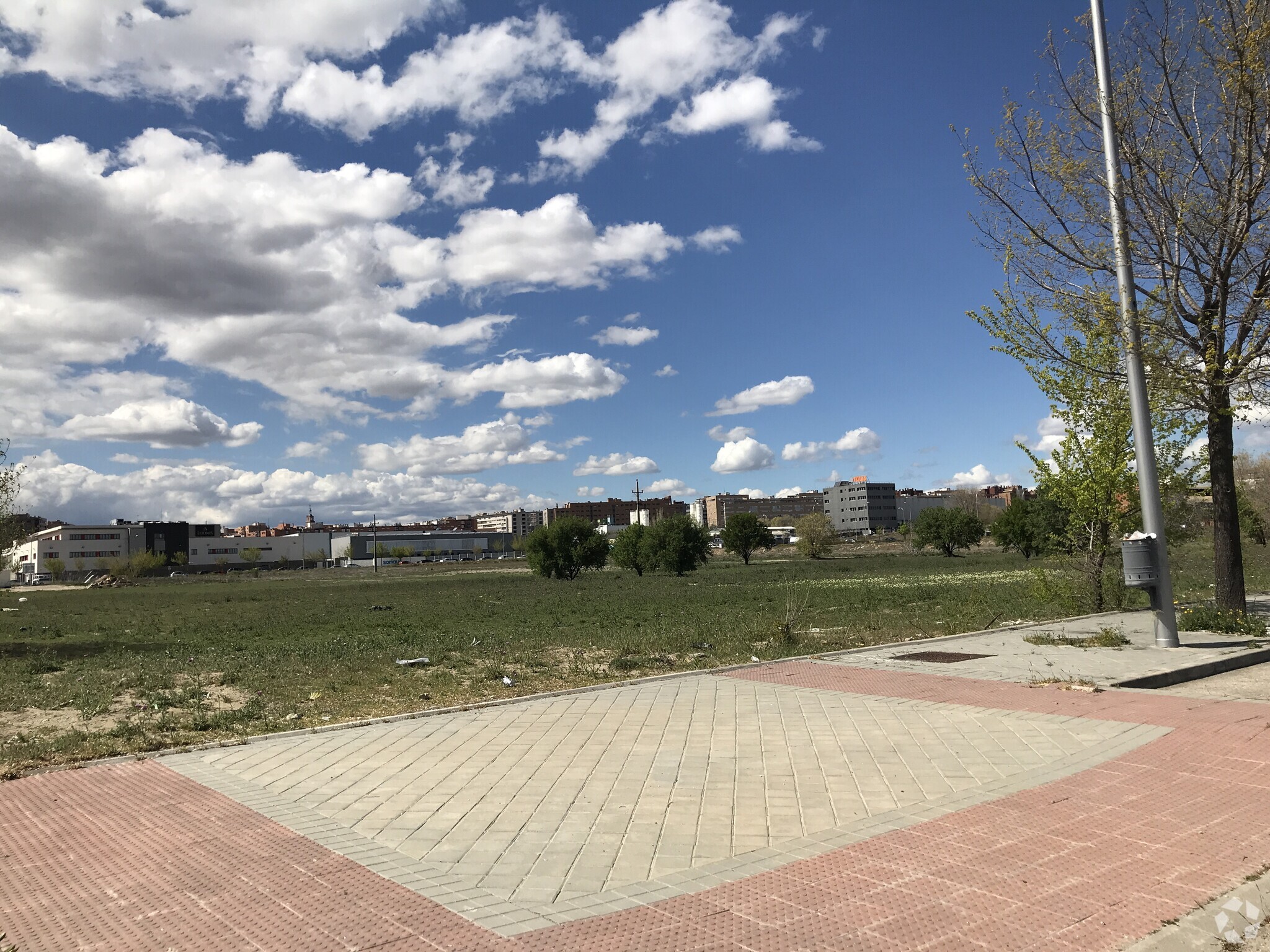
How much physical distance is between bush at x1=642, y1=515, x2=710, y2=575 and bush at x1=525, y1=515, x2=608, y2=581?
19.2 ft

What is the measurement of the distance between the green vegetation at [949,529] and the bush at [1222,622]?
6765 cm

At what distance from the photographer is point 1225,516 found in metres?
13.7

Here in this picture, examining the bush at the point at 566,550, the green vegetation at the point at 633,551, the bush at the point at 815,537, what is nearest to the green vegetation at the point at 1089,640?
the bush at the point at 566,550

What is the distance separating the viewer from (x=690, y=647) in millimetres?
15516

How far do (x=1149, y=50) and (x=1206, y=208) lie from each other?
254 cm

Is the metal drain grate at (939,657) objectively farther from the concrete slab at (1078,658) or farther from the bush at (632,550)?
the bush at (632,550)

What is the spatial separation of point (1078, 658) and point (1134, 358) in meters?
4.43

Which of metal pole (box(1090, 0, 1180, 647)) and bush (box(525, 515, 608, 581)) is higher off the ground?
metal pole (box(1090, 0, 1180, 647))

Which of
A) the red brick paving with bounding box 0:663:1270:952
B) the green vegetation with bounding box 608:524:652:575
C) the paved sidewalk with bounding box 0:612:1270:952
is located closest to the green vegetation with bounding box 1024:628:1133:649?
the paved sidewalk with bounding box 0:612:1270:952

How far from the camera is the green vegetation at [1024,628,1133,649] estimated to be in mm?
13094

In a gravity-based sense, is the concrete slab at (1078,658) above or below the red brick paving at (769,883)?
below

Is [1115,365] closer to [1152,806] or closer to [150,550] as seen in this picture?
[1152,806]

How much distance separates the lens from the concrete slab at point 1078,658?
10.5 meters

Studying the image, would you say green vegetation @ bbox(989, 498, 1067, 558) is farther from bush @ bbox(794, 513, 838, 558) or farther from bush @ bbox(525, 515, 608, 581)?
bush @ bbox(525, 515, 608, 581)
